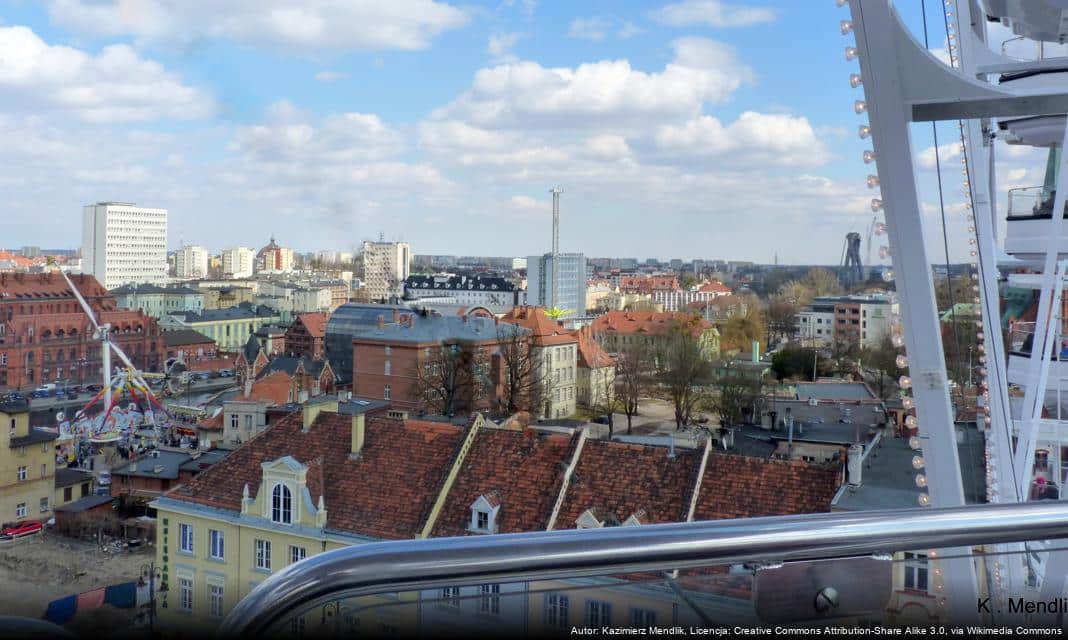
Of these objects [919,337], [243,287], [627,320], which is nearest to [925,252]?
[919,337]

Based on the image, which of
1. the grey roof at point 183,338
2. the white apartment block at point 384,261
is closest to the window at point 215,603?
the grey roof at point 183,338

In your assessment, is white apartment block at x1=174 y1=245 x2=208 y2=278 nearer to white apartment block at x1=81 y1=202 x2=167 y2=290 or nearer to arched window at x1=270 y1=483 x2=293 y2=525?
white apartment block at x1=81 y1=202 x2=167 y2=290

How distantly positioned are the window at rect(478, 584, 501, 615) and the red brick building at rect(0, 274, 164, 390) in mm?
18264

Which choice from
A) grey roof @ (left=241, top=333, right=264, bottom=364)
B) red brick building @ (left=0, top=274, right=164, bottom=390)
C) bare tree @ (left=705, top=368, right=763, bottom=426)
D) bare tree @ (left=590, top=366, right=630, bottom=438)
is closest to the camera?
bare tree @ (left=705, top=368, right=763, bottom=426)

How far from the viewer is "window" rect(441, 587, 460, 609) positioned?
0.57 metres

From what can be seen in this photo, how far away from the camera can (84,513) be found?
7.64 meters

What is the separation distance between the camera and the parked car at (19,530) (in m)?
7.55

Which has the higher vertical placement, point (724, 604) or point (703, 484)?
point (724, 604)

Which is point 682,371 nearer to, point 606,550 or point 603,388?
point 603,388

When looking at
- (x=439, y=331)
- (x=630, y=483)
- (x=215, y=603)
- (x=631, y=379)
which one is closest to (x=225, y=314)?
(x=439, y=331)

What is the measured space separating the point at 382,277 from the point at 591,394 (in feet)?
106

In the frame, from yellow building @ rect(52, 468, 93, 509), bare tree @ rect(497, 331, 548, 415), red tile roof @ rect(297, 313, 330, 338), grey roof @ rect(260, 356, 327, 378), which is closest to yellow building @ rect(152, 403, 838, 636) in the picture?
yellow building @ rect(52, 468, 93, 509)

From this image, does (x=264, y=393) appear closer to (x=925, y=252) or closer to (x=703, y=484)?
(x=703, y=484)

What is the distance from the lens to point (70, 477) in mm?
8883
